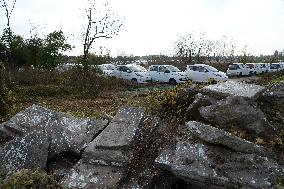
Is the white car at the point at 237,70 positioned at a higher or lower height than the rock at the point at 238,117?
lower

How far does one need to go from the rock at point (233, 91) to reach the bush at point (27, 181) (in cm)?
336

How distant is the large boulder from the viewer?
18.7 ft

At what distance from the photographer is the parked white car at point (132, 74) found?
28.1 meters

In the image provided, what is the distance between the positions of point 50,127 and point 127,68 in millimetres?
22307

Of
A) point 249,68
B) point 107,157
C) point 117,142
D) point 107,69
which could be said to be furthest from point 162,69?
point 107,157

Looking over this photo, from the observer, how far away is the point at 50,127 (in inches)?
277

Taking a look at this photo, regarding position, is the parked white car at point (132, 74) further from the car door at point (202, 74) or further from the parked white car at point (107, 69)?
the car door at point (202, 74)

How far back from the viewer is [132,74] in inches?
1119

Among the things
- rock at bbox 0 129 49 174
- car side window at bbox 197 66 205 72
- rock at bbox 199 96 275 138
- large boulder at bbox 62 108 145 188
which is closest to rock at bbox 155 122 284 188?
rock at bbox 199 96 275 138

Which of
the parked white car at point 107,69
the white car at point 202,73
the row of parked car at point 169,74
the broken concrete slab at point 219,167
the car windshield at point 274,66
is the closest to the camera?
the broken concrete slab at point 219,167

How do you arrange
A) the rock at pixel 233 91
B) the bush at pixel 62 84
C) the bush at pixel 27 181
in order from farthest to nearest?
the bush at pixel 62 84, the rock at pixel 233 91, the bush at pixel 27 181

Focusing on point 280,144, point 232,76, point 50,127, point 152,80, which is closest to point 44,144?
point 50,127

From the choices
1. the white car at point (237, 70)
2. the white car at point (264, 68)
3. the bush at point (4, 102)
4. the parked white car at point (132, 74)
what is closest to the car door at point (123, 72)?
the parked white car at point (132, 74)

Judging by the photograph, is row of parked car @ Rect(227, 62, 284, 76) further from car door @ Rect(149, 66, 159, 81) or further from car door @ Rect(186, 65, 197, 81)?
car door @ Rect(149, 66, 159, 81)
